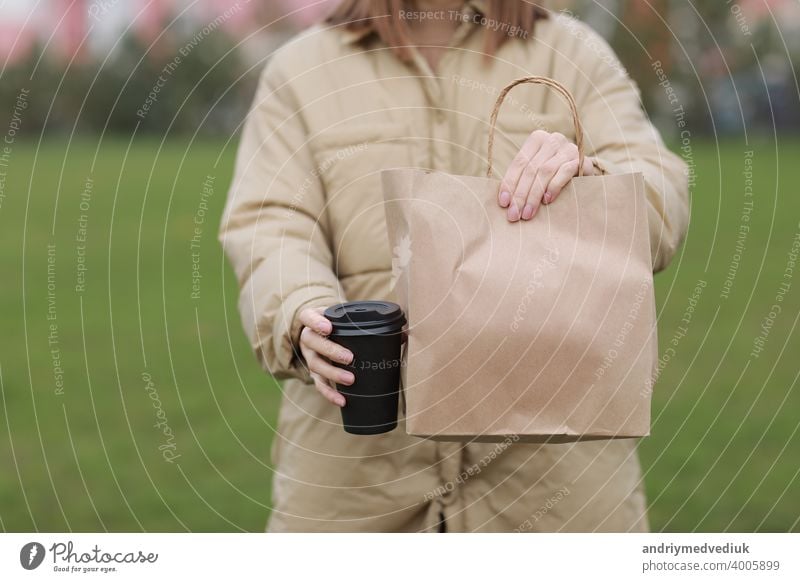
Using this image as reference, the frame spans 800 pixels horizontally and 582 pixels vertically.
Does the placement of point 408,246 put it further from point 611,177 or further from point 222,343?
point 222,343

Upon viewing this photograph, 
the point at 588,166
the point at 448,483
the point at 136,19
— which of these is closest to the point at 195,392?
the point at 448,483

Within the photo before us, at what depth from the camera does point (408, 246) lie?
1.44m

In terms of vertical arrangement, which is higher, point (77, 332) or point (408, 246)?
point (77, 332)

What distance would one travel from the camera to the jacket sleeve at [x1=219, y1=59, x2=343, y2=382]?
1641 millimetres

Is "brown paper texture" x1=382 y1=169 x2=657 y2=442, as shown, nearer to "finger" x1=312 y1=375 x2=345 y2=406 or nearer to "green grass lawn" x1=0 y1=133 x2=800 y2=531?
"finger" x1=312 y1=375 x2=345 y2=406

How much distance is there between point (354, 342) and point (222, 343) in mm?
4392

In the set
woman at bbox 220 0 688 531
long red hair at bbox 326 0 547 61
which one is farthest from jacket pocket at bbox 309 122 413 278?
long red hair at bbox 326 0 547 61

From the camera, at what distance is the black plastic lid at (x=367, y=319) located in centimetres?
144

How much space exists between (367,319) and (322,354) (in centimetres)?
11

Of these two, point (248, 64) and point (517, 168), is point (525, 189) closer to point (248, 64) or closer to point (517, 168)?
point (517, 168)

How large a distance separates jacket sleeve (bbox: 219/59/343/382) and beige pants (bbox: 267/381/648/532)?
8.8 inches

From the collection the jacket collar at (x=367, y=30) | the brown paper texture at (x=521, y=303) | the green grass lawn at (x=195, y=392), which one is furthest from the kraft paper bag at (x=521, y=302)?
the green grass lawn at (x=195, y=392)
